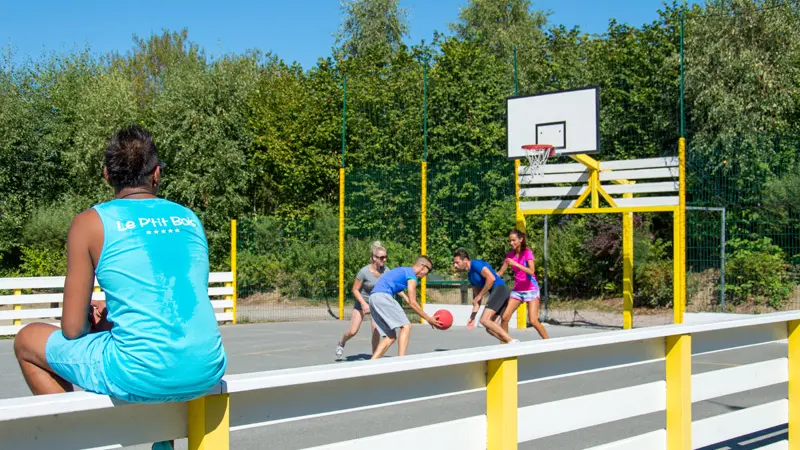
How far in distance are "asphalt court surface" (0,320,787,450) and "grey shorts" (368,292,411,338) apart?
1301 millimetres

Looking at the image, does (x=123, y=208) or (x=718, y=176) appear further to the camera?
(x=718, y=176)

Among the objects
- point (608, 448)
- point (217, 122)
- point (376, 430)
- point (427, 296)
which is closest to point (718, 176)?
point (427, 296)

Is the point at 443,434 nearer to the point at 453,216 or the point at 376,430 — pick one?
the point at 376,430

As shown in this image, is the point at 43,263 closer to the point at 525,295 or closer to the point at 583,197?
→ the point at 583,197

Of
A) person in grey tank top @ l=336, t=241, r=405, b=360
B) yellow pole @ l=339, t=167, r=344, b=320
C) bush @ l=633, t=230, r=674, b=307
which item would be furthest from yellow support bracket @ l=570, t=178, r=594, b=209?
person in grey tank top @ l=336, t=241, r=405, b=360

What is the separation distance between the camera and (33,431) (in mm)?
2324

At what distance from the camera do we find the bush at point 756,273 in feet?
50.2

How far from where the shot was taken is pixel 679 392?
442 centimetres

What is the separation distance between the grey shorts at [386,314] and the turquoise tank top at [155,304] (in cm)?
723

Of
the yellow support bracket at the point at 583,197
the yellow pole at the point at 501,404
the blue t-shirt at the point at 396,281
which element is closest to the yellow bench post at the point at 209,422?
the yellow pole at the point at 501,404

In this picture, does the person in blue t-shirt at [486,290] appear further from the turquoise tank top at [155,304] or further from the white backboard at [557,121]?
the turquoise tank top at [155,304]

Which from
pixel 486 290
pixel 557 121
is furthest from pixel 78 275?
pixel 557 121

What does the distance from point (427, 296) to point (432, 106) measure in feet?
16.4

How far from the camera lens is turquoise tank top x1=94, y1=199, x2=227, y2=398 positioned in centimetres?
261
